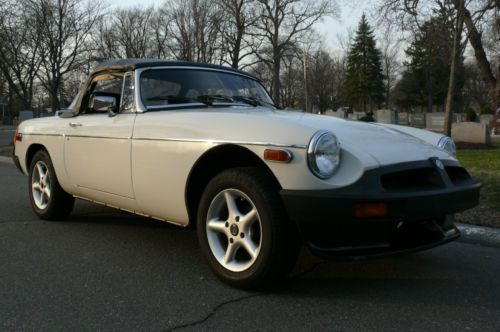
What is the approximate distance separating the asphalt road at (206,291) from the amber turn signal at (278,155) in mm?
891

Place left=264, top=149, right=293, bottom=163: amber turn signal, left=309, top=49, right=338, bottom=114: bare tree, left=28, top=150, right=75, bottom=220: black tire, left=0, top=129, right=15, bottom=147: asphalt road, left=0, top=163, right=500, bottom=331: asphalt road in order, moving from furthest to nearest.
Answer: left=309, top=49, right=338, bottom=114: bare tree < left=0, top=129, right=15, bottom=147: asphalt road < left=28, top=150, right=75, bottom=220: black tire < left=264, top=149, right=293, bottom=163: amber turn signal < left=0, top=163, right=500, bottom=331: asphalt road

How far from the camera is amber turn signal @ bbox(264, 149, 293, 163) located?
3.02 m

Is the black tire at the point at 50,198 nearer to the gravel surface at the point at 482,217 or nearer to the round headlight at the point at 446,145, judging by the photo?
the round headlight at the point at 446,145

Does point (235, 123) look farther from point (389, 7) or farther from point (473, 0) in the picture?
point (389, 7)

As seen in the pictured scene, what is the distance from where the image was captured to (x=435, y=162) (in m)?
3.29

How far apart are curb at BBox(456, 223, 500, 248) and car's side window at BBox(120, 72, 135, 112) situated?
10.8 ft

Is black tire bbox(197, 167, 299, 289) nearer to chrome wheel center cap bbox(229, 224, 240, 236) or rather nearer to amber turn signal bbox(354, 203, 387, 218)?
chrome wheel center cap bbox(229, 224, 240, 236)

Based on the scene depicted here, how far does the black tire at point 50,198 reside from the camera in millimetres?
5336

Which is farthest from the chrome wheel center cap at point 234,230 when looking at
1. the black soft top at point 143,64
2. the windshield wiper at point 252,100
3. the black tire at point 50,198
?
the black tire at point 50,198

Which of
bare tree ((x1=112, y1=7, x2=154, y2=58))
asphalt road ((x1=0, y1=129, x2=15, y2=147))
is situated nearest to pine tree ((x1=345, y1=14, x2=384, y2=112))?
bare tree ((x1=112, y1=7, x2=154, y2=58))

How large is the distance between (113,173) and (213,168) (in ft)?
3.54

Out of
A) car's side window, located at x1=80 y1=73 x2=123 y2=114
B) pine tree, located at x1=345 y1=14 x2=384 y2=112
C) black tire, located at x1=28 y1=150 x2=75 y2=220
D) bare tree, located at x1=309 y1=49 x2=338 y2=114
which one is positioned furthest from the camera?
pine tree, located at x1=345 y1=14 x2=384 y2=112

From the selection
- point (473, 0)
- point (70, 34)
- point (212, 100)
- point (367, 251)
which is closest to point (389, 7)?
point (473, 0)

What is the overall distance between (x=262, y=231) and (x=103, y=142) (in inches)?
75.8
